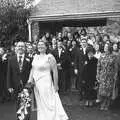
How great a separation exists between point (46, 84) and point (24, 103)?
645 millimetres

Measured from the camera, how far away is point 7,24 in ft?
46.2

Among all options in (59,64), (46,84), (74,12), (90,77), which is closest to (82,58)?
(90,77)

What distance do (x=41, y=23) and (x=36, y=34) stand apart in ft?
2.29

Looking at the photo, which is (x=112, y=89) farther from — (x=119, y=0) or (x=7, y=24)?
(x=7, y=24)

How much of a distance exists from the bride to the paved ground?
1.14m

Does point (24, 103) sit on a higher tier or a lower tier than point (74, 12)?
lower

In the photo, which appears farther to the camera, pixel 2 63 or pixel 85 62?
pixel 2 63

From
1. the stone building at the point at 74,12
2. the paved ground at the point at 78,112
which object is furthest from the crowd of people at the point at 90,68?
the stone building at the point at 74,12

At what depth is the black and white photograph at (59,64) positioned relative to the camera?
5.78 meters

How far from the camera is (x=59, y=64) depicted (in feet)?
29.5

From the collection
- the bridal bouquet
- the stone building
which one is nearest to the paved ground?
the bridal bouquet

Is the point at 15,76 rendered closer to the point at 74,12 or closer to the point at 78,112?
the point at 78,112

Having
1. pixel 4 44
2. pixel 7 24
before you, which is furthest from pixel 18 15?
pixel 4 44

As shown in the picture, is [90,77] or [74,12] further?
[74,12]
